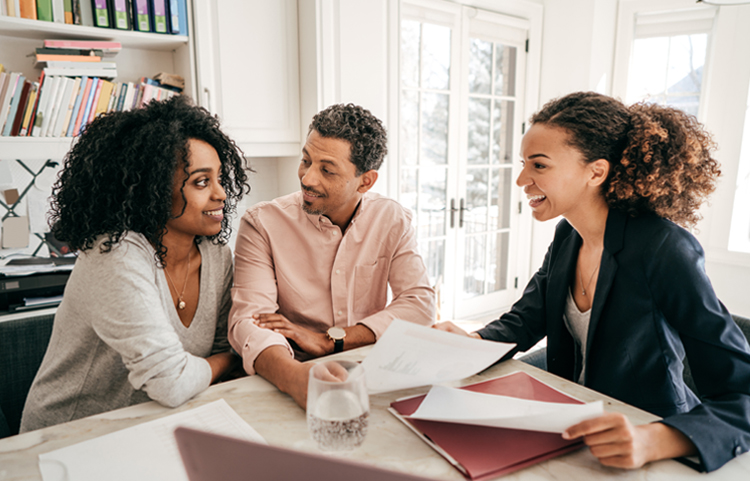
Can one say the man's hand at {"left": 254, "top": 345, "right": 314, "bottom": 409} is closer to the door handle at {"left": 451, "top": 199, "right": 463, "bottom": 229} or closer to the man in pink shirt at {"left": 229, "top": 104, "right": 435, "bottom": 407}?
the man in pink shirt at {"left": 229, "top": 104, "right": 435, "bottom": 407}

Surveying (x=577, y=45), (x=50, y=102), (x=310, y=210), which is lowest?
(x=310, y=210)

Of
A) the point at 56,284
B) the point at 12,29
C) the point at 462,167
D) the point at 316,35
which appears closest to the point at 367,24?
the point at 316,35

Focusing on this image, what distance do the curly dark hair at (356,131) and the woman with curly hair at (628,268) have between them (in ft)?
1.73

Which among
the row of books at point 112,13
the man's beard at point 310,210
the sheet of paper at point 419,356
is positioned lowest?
the sheet of paper at point 419,356

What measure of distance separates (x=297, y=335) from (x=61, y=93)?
5.12 feet

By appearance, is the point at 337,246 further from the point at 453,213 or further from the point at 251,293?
the point at 453,213

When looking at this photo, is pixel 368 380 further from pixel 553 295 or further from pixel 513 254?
pixel 513 254

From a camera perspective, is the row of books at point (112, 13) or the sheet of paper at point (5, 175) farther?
the sheet of paper at point (5, 175)

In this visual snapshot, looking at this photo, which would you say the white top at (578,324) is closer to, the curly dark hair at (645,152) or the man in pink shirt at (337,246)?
the curly dark hair at (645,152)

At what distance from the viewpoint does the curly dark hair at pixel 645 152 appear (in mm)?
1119

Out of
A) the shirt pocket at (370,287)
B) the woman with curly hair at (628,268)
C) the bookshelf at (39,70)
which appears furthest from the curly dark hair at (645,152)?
the bookshelf at (39,70)

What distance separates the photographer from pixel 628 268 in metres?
1.10

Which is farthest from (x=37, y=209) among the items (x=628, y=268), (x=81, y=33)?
(x=628, y=268)

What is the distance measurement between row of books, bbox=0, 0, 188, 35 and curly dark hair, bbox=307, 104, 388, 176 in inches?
43.7
